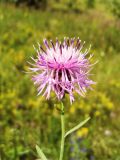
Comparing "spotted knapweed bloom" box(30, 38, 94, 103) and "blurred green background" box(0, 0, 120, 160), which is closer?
"spotted knapweed bloom" box(30, 38, 94, 103)

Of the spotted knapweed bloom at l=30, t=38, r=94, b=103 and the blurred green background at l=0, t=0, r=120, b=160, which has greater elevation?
the blurred green background at l=0, t=0, r=120, b=160

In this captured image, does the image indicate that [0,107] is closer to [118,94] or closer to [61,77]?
[118,94]

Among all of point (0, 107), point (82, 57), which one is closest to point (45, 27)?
point (0, 107)

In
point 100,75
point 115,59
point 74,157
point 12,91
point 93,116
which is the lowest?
point 74,157

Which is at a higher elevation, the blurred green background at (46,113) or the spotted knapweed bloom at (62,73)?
the blurred green background at (46,113)

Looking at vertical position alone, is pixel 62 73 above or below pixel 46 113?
below

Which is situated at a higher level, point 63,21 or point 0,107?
point 63,21

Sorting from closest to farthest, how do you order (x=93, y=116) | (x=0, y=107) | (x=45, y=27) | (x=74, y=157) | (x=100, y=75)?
(x=74, y=157), (x=0, y=107), (x=93, y=116), (x=100, y=75), (x=45, y=27)

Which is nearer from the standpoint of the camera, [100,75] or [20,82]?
[20,82]

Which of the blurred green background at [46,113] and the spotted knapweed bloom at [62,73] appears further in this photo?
the blurred green background at [46,113]

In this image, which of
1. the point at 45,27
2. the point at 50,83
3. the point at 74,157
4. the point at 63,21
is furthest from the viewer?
the point at 63,21

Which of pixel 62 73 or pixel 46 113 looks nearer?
pixel 62 73
